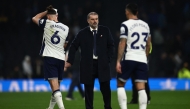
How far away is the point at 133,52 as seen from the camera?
41.0ft

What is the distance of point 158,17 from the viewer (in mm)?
33062

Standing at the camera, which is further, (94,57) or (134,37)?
(94,57)

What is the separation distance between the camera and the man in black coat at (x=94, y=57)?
538 inches

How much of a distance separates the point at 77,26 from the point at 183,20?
6.25 m

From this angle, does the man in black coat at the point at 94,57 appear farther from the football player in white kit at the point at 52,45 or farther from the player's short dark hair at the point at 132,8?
the player's short dark hair at the point at 132,8

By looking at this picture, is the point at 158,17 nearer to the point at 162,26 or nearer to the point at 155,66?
the point at 162,26

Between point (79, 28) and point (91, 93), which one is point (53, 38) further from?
point (79, 28)

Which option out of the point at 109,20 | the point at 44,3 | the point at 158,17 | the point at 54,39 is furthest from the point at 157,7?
the point at 54,39

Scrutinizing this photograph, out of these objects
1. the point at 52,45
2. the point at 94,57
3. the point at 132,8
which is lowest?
the point at 94,57

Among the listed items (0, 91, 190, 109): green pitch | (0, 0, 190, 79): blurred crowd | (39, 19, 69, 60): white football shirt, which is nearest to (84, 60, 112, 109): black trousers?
(39, 19, 69, 60): white football shirt

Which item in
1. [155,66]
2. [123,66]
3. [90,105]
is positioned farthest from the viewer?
[155,66]

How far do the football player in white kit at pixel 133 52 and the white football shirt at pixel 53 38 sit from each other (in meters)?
2.09

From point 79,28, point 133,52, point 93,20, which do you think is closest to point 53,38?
point 93,20

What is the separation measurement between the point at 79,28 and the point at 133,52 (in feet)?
65.7
